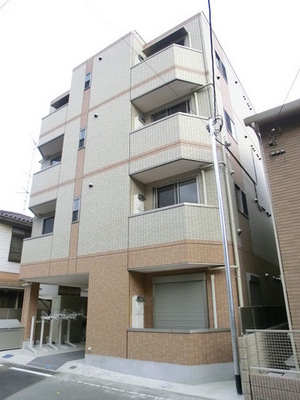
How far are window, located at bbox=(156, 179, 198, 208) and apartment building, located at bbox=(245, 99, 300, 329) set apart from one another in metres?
2.76

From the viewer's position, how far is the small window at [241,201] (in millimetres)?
10789

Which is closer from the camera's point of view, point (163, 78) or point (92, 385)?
point (92, 385)

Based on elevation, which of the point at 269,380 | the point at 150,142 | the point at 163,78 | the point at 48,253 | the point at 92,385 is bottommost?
the point at 92,385

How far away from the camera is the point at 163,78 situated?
37.5 ft

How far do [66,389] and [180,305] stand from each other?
3951mm

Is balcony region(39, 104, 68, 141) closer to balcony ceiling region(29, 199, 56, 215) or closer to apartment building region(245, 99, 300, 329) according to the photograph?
balcony ceiling region(29, 199, 56, 215)

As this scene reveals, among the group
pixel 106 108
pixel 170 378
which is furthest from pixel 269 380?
pixel 106 108

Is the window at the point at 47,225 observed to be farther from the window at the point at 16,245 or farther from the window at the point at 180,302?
the window at the point at 180,302

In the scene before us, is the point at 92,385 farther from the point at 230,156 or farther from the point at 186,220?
the point at 230,156

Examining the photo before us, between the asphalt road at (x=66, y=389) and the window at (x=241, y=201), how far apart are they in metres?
6.39

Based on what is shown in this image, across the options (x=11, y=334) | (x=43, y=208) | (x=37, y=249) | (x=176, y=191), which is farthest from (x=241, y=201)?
(x=11, y=334)

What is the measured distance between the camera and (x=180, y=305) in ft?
31.1

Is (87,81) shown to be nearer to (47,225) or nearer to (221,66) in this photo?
(221,66)

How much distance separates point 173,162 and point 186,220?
7.22 ft
